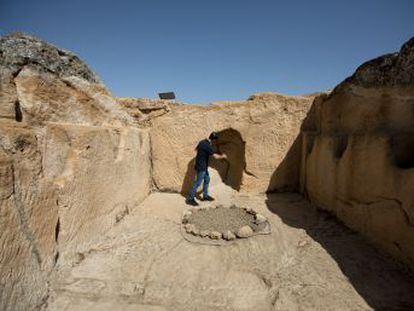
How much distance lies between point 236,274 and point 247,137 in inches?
98.5

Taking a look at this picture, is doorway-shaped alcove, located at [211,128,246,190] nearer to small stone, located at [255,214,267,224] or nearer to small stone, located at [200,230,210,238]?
small stone, located at [255,214,267,224]

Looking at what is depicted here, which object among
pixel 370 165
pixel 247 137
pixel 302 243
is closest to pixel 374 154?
pixel 370 165

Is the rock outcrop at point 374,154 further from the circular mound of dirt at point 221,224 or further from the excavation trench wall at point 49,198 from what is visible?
the excavation trench wall at point 49,198

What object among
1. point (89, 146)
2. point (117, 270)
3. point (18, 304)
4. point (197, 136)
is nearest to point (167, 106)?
point (197, 136)

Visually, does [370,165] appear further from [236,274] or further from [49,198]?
[49,198]

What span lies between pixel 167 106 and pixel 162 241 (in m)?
2.33

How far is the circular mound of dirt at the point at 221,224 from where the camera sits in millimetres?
2828

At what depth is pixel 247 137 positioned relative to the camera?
430 centimetres

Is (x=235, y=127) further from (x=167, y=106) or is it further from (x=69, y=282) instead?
(x=69, y=282)

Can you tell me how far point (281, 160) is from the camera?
428 centimetres

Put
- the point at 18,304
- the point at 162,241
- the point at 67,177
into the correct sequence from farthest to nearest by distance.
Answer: the point at 162,241, the point at 67,177, the point at 18,304

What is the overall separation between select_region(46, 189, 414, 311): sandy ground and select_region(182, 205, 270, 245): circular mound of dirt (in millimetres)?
115

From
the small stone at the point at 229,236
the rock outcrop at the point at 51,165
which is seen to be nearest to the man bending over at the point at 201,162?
the rock outcrop at the point at 51,165

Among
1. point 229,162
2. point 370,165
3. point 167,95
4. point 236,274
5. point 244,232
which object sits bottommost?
point 236,274
